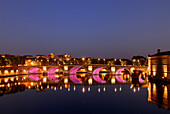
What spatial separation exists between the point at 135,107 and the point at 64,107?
384 inches

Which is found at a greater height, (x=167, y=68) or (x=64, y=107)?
(x=167, y=68)

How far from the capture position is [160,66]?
53.2 meters

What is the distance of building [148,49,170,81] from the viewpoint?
4962 cm

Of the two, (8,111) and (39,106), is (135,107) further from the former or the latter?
(8,111)

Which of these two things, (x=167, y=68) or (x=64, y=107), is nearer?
(x=64, y=107)

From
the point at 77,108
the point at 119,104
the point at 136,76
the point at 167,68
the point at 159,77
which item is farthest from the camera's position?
the point at 136,76

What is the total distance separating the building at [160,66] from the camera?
→ 163 ft

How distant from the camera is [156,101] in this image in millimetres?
29250

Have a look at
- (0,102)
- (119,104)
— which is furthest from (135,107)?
(0,102)

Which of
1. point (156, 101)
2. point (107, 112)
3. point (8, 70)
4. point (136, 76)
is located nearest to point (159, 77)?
point (136, 76)

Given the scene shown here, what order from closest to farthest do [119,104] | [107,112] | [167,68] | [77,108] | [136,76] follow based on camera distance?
1. [107,112]
2. [77,108]
3. [119,104]
4. [167,68]
5. [136,76]

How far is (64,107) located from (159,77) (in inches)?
1356

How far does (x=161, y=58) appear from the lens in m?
53.0

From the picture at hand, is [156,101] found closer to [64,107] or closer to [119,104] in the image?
[119,104]
